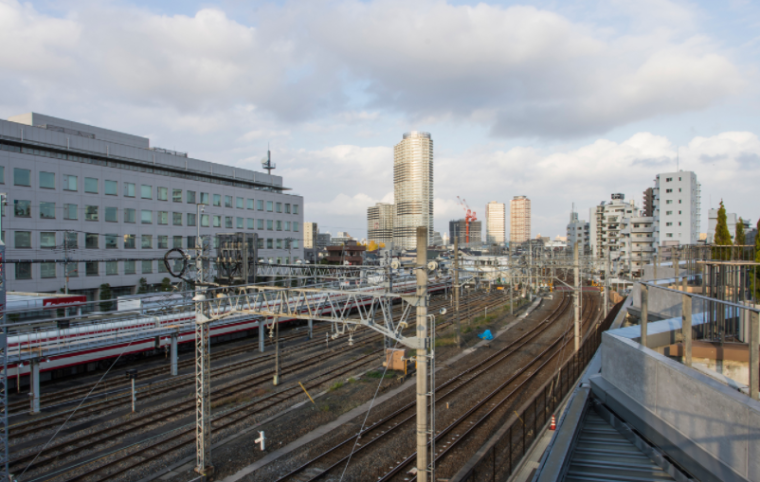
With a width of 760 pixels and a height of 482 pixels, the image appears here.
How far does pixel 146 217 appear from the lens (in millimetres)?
39094

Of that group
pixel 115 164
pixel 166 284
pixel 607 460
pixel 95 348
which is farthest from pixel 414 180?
pixel 607 460

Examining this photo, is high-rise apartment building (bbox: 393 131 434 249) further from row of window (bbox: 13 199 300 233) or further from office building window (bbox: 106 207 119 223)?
office building window (bbox: 106 207 119 223)

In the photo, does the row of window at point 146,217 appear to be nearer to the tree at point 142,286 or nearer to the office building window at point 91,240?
the office building window at point 91,240

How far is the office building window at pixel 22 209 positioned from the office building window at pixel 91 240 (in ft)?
13.2

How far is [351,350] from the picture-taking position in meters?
25.7

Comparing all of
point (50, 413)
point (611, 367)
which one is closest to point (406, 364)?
point (611, 367)

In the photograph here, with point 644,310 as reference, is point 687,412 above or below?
below

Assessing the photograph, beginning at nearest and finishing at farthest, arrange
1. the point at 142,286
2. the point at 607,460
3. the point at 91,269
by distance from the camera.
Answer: the point at 607,460, the point at 91,269, the point at 142,286

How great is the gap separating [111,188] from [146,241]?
5.61 meters

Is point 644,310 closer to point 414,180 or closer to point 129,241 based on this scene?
point 129,241

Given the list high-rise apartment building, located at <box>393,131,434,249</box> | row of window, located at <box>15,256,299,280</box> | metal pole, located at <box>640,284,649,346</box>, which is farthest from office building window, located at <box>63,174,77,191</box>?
high-rise apartment building, located at <box>393,131,434,249</box>

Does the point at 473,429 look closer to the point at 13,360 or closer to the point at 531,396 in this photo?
the point at 531,396

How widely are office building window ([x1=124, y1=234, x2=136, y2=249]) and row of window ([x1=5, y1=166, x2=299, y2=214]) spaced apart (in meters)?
3.78

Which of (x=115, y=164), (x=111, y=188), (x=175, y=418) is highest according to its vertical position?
(x=115, y=164)
